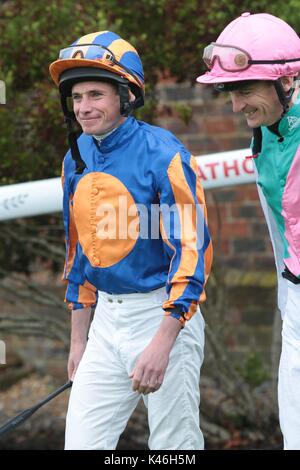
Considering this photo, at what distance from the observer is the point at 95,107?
4227 mm

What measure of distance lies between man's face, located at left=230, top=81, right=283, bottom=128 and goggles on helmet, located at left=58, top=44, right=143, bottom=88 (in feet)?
1.44

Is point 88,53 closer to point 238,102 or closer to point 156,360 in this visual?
point 238,102

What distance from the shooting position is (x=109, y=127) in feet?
13.9

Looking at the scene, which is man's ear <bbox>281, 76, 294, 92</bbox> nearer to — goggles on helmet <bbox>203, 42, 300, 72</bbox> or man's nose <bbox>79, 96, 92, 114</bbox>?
goggles on helmet <bbox>203, 42, 300, 72</bbox>

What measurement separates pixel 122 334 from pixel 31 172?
5.64 ft

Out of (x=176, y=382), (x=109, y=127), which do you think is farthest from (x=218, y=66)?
(x=176, y=382)

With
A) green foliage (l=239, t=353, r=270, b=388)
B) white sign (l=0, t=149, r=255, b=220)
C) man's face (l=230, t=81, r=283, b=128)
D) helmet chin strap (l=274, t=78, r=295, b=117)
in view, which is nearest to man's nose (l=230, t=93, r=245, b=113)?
man's face (l=230, t=81, r=283, b=128)

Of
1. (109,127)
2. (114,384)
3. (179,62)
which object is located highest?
(179,62)

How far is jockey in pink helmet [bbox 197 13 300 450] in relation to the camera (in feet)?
13.1

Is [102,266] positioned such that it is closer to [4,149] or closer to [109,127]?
[109,127]

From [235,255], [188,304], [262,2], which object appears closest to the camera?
[188,304]

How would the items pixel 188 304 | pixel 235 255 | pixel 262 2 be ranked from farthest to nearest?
pixel 235 255 < pixel 262 2 < pixel 188 304

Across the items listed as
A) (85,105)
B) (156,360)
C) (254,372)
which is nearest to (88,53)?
(85,105)

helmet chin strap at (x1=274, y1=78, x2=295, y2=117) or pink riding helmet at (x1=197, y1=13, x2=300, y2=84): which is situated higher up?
pink riding helmet at (x1=197, y1=13, x2=300, y2=84)
